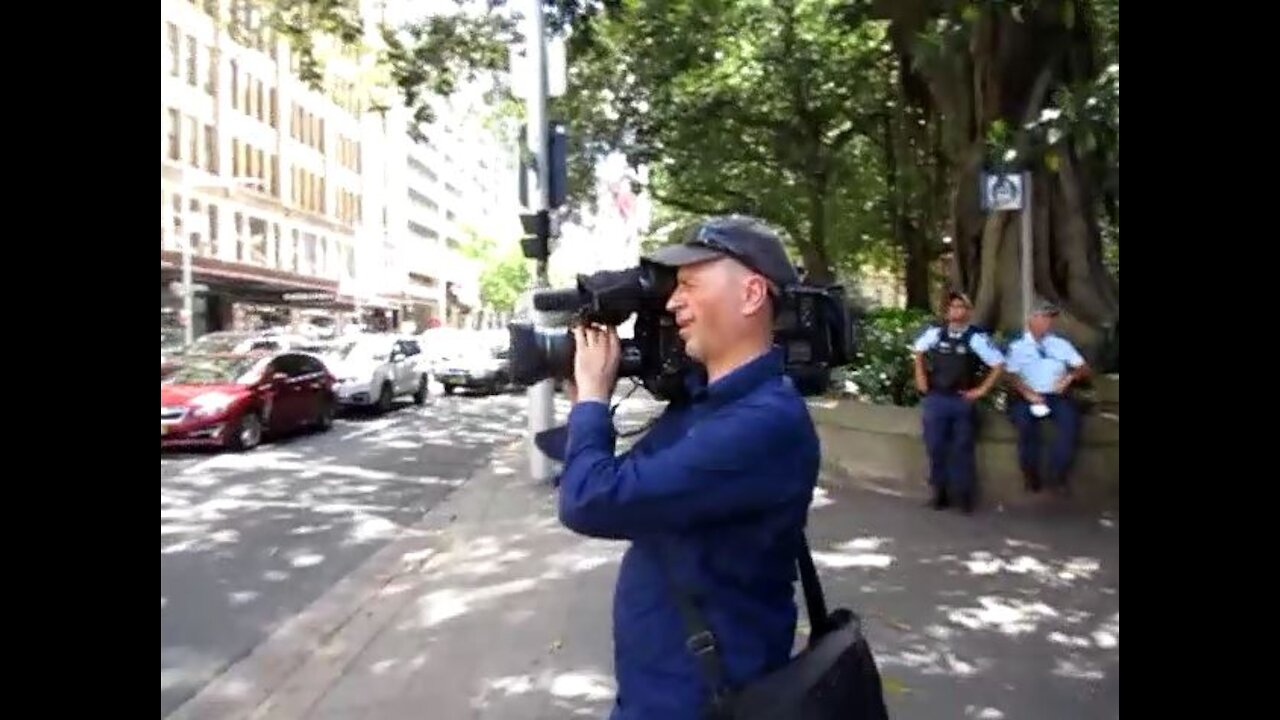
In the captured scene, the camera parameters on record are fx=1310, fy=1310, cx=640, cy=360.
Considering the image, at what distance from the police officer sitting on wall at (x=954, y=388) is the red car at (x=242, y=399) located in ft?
31.9

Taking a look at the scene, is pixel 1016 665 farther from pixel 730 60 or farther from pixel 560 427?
pixel 730 60

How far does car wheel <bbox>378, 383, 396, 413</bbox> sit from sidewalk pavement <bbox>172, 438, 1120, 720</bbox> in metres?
14.5

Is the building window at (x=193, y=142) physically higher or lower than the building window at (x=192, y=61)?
lower

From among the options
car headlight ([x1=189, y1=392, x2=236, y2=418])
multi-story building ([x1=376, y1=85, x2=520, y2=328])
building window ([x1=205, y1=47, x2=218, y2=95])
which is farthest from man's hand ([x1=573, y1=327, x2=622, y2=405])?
multi-story building ([x1=376, y1=85, x2=520, y2=328])

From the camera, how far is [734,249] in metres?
2.29

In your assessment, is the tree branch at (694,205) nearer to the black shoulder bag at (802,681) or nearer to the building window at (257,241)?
the building window at (257,241)

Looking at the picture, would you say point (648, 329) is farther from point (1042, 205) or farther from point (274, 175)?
point (274, 175)

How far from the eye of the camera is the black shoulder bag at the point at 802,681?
216 cm

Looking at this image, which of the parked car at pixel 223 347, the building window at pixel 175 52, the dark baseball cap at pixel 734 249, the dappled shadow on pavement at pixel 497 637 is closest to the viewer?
the dark baseball cap at pixel 734 249

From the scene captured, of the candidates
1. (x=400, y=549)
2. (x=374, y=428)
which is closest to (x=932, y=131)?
(x=374, y=428)

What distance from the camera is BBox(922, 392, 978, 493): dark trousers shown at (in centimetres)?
1042

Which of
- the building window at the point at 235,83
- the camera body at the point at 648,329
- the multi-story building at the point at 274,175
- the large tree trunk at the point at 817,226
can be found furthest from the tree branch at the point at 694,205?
the camera body at the point at 648,329
